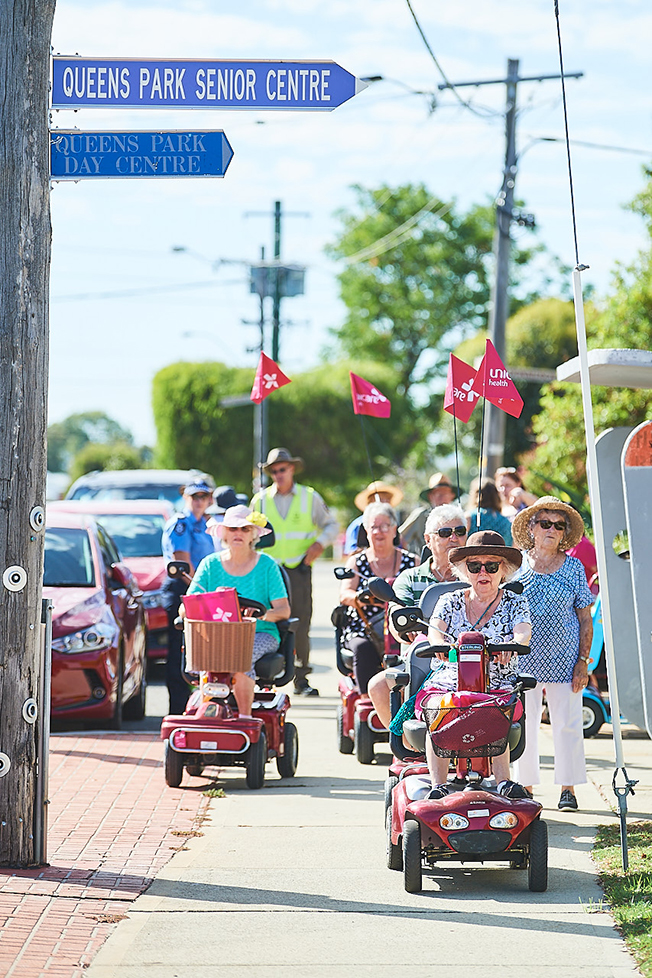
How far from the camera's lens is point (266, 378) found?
12.0 m

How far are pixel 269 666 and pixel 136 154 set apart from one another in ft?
11.8

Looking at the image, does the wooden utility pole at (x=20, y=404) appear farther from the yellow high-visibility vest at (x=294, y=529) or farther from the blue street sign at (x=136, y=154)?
the yellow high-visibility vest at (x=294, y=529)

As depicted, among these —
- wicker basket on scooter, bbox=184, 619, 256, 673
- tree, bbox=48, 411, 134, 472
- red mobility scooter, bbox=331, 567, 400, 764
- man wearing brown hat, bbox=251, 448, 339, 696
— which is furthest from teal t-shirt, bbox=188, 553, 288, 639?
tree, bbox=48, 411, 134, 472

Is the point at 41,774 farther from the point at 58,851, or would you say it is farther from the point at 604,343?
the point at 604,343

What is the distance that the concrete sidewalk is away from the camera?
526cm

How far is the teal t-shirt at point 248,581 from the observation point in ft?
30.2

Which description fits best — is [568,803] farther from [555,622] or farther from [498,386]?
[498,386]

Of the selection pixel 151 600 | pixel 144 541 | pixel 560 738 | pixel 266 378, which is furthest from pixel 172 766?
pixel 144 541

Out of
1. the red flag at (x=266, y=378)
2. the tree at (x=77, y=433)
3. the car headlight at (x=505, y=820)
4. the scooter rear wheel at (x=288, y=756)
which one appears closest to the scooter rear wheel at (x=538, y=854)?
the car headlight at (x=505, y=820)

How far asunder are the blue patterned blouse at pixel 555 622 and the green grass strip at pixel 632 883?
0.98 m

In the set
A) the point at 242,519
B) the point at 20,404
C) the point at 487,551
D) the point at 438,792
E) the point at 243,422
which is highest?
the point at 243,422

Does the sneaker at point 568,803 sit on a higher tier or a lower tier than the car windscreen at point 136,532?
lower

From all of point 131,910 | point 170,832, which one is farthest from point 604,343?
point 131,910

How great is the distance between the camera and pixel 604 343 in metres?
19.5
